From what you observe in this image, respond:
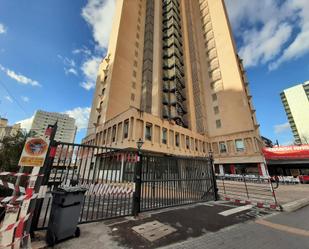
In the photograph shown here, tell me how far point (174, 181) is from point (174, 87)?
27.6 meters

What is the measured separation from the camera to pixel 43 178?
150 inches

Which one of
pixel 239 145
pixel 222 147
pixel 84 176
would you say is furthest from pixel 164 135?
pixel 84 176

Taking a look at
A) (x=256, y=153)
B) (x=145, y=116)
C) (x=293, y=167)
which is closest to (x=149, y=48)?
(x=145, y=116)

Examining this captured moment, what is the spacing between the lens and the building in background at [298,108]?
78.9 metres

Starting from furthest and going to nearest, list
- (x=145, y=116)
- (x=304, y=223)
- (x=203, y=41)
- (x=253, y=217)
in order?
(x=203, y=41) < (x=145, y=116) < (x=253, y=217) < (x=304, y=223)

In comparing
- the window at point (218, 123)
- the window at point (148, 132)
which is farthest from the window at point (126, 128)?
the window at point (218, 123)

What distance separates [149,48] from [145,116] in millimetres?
24439

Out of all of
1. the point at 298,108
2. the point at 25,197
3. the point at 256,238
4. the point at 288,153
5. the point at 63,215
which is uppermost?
the point at 298,108

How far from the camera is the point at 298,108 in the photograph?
81.8 m

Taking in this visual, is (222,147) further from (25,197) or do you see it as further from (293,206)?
(25,197)

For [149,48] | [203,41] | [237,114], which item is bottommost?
[237,114]

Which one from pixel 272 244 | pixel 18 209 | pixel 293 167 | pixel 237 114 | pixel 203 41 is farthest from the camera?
pixel 203 41

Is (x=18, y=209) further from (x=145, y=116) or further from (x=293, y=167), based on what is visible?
(x=293, y=167)

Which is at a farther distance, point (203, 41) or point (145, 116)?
point (203, 41)
